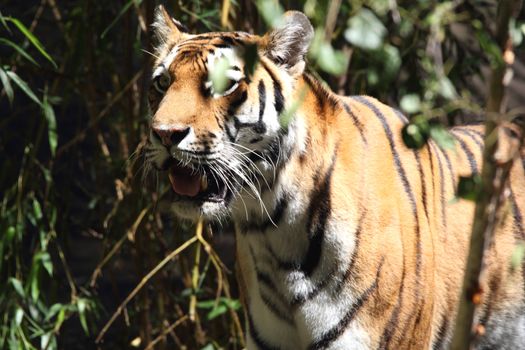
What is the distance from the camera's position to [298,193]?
2.42 metres

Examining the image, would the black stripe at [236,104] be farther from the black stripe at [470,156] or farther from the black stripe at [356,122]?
the black stripe at [470,156]

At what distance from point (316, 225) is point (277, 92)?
13.4 inches

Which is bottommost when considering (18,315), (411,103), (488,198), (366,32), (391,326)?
(18,315)

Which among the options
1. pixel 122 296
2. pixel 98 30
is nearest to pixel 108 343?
pixel 122 296

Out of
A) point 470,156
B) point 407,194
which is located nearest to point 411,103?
point 407,194

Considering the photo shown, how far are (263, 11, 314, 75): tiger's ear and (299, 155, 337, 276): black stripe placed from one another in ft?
0.99

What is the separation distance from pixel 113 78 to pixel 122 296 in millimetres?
1326

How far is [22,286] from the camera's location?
3543mm

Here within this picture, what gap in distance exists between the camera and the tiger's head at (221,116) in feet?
7.50

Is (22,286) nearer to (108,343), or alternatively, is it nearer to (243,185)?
(108,343)

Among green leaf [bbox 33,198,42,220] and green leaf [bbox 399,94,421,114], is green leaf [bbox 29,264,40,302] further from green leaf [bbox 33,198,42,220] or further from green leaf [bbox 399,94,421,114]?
green leaf [bbox 399,94,421,114]

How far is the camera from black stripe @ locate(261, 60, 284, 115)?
2393 mm

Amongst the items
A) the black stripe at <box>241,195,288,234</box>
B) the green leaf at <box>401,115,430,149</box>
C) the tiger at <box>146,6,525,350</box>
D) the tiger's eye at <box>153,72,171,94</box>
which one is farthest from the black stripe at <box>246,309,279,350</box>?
the green leaf at <box>401,115,430,149</box>

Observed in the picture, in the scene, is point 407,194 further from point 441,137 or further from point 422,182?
point 441,137
